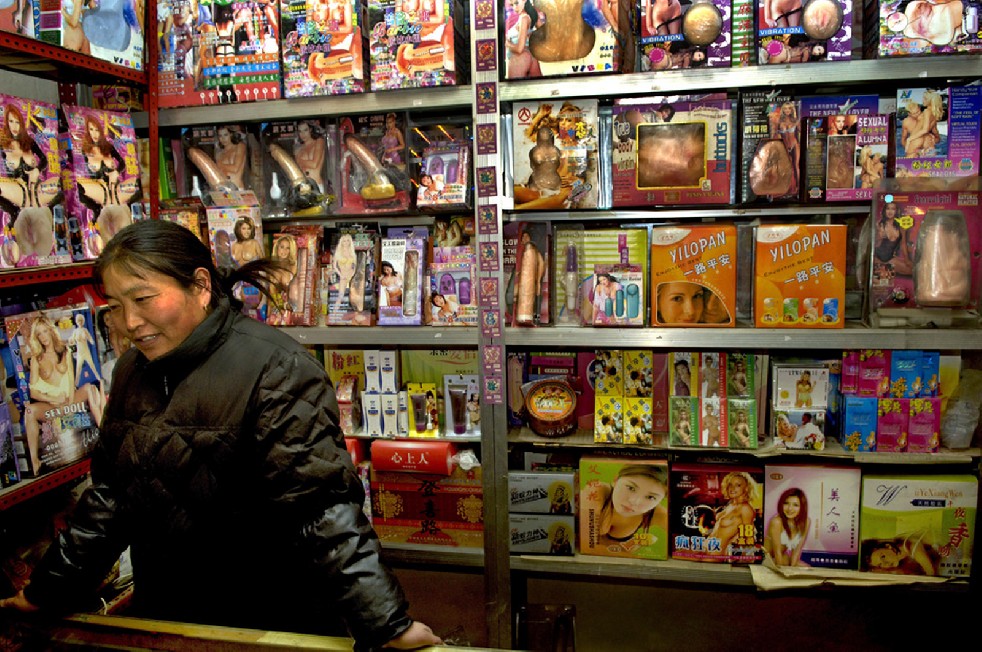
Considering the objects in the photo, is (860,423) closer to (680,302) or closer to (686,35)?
(680,302)

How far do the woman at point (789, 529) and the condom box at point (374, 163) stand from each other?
178 centimetres

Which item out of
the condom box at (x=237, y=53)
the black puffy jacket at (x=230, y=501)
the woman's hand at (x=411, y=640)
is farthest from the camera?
the condom box at (x=237, y=53)

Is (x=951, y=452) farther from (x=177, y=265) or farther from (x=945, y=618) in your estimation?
(x=177, y=265)

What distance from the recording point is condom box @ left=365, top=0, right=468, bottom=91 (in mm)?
2557

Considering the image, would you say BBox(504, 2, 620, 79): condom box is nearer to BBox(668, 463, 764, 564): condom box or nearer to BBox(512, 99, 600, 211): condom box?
BBox(512, 99, 600, 211): condom box

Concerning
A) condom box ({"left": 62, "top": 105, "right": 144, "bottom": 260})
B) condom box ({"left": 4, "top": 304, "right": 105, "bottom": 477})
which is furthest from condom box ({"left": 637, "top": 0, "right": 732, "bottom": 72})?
condom box ({"left": 4, "top": 304, "right": 105, "bottom": 477})

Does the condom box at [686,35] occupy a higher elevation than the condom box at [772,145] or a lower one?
higher

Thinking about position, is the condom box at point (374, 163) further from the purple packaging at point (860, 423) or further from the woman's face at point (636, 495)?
the purple packaging at point (860, 423)

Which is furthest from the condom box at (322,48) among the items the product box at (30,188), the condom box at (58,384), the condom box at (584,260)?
the condom box at (58,384)

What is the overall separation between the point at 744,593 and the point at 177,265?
2808 mm

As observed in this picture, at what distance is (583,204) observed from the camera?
8.51ft

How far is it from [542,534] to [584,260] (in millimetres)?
1058

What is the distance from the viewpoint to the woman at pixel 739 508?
263 centimetres

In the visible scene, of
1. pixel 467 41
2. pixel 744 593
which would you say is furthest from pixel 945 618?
pixel 467 41
